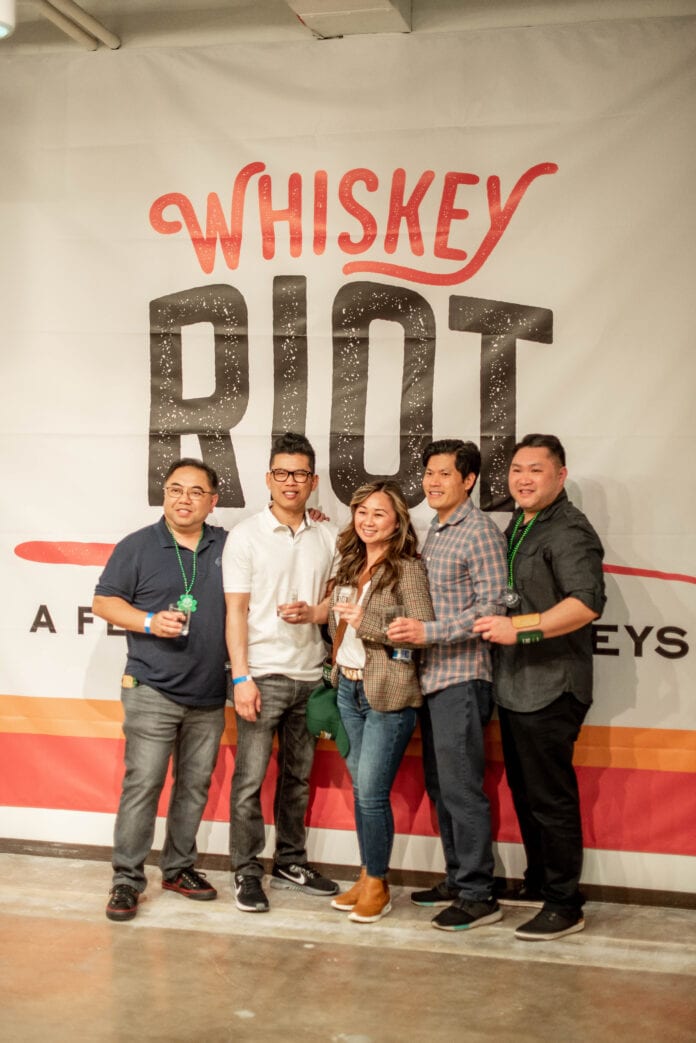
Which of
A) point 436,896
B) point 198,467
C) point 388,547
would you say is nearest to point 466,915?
point 436,896

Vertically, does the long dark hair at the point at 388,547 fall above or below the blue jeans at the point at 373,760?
above

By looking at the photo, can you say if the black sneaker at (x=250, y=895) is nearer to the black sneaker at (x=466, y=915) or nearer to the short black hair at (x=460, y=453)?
the black sneaker at (x=466, y=915)

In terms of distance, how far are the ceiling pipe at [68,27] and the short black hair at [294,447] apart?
1.84m

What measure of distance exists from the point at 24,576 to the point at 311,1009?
221cm

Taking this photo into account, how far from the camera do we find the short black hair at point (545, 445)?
13.0 ft

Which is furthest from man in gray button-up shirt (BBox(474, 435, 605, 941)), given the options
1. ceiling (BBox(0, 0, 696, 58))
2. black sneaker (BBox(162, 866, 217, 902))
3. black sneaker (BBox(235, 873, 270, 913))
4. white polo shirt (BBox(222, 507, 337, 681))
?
ceiling (BBox(0, 0, 696, 58))

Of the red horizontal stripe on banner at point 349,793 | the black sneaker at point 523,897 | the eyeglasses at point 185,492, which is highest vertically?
the eyeglasses at point 185,492

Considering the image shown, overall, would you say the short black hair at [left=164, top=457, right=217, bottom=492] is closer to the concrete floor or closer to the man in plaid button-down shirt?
the man in plaid button-down shirt

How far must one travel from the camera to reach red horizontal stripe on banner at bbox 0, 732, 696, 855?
4320mm

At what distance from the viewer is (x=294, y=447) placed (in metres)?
4.17

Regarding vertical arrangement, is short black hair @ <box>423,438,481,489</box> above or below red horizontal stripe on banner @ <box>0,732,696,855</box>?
above

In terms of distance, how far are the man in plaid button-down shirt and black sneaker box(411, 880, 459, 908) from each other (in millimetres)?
159

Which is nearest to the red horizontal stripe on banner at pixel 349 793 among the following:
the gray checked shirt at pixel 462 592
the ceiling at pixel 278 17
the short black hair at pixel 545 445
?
the gray checked shirt at pixel 462 592

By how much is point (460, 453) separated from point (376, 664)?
79 centimetres
